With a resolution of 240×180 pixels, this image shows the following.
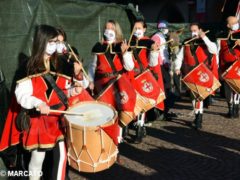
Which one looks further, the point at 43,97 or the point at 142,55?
the point at 142,55

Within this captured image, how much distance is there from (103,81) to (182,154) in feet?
4.94

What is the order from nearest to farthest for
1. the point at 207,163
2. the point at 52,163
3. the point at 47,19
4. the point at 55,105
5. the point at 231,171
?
the point at 55,105, the point at 52,163, the point at 231,171, the point at 207,163, the point at 47,19

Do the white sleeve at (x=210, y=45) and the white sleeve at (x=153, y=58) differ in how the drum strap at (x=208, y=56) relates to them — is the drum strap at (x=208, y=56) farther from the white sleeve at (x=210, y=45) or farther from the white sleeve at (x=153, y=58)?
the white sleeve at (x=153, y=58)

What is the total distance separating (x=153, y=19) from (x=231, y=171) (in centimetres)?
1680

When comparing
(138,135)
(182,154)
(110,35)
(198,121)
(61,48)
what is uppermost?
(110,35)

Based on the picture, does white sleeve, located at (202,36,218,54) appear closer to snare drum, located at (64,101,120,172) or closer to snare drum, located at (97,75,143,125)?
snare drum, located at (97,75,143,125)

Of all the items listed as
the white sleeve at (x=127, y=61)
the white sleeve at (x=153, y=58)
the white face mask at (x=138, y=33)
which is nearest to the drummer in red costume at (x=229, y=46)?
the white sleeve at (x=153, y=58)

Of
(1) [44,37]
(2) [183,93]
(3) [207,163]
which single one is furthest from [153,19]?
(1) [44,37]

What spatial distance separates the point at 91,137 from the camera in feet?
12.3

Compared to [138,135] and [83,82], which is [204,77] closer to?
[138,135]

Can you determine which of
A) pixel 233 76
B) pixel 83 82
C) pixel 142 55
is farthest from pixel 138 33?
pixel 83 82

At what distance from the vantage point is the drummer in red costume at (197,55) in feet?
22.6

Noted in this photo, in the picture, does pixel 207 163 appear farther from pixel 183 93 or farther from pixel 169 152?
pixel 183 93

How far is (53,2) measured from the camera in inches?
263
